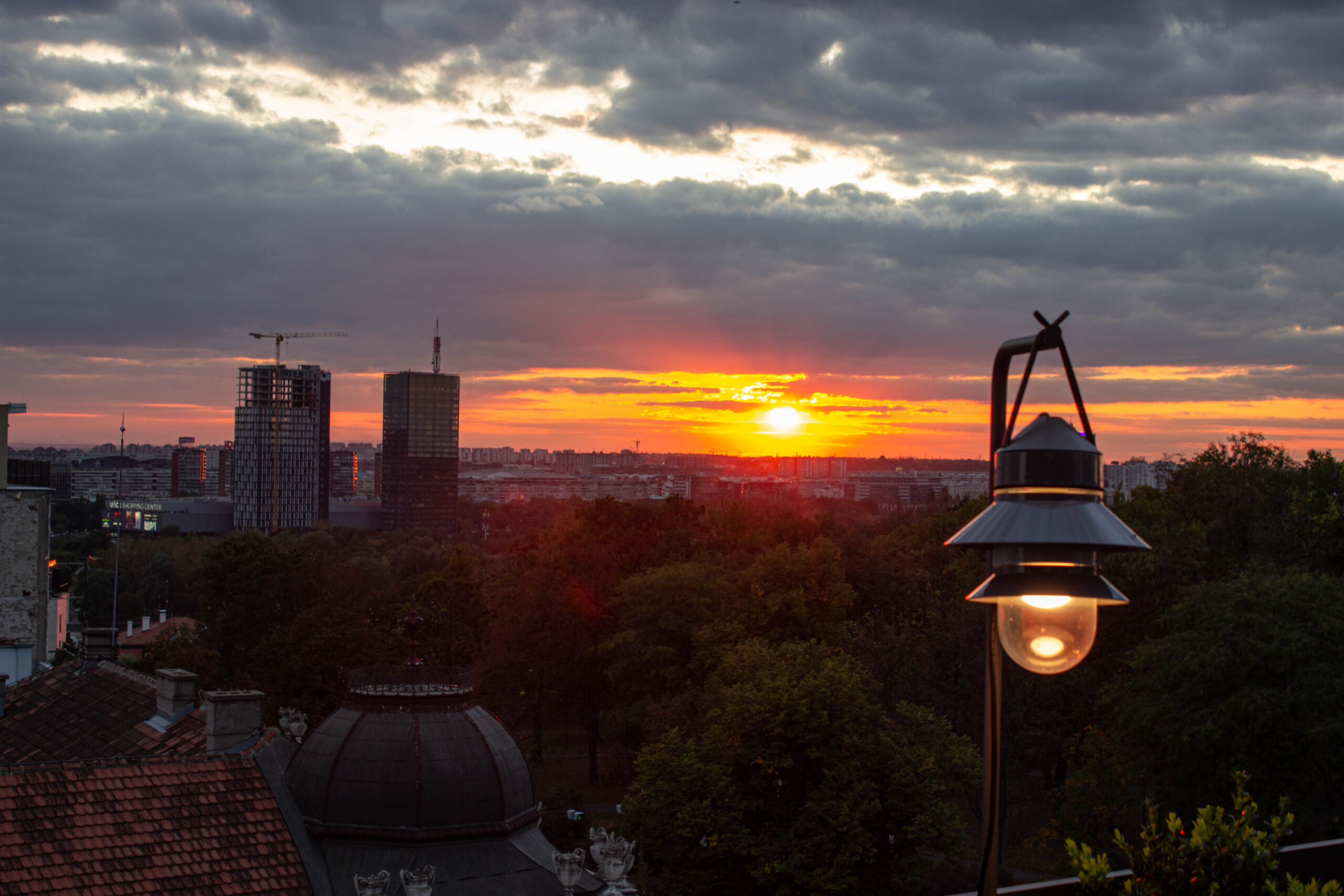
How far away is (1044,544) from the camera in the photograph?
5234mm

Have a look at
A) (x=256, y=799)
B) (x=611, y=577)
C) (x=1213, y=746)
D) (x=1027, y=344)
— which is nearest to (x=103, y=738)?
(x=256, y=799)

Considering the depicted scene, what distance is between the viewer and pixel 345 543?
136 metres

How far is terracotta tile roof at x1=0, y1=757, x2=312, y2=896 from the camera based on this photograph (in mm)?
20109

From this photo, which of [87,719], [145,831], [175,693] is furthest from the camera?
[87,719]

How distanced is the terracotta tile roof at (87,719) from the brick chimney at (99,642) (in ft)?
10.7

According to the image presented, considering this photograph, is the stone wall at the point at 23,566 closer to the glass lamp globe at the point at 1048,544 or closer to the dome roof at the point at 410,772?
the dome roof at the point at 410,772

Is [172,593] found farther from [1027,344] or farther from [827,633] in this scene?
[1027,344]

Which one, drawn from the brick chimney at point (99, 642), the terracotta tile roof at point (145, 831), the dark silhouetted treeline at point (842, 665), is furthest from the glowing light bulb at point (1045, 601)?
the brick chimney at point (99, 642)

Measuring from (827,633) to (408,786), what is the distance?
98.7 feet

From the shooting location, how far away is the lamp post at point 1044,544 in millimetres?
5262

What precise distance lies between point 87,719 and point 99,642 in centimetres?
820

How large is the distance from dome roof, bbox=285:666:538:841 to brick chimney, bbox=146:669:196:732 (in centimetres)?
332

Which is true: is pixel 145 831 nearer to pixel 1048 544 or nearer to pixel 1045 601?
pixel 1045 601

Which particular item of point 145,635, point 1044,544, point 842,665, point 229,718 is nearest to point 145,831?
point 229,718
